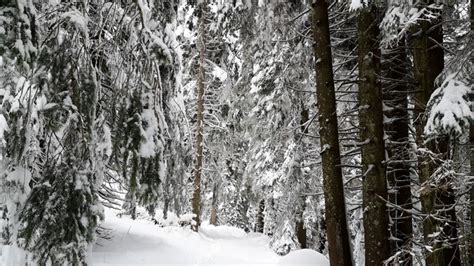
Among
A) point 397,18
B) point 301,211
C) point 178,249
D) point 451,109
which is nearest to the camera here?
point 451,109

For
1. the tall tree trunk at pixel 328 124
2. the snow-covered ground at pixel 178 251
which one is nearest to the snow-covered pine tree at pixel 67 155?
the snow-covered ground at pixel 178 251

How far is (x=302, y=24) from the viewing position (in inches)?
361

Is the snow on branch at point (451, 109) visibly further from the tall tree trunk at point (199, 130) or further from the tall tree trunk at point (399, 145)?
the tall tree trunk at point (199, 130)

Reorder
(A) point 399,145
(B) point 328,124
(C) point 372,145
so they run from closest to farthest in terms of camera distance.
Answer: (C) point 372,145 → (B) point 328,124 → (A) point 399,145

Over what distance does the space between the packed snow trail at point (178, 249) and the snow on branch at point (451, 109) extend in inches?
165

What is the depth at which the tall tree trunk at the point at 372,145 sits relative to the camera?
19.5 feet

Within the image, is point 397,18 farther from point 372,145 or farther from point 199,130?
point 199,130

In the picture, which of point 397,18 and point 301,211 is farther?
point 301,211

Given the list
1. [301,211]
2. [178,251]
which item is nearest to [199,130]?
[301,211]

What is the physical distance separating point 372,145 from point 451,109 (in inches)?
59.8

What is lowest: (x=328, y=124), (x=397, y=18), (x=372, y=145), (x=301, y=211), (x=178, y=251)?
(x=178, y=251)

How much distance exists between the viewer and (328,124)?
21.7 feet

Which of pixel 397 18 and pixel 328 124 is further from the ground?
pixel 397 18

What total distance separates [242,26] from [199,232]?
1067cm
